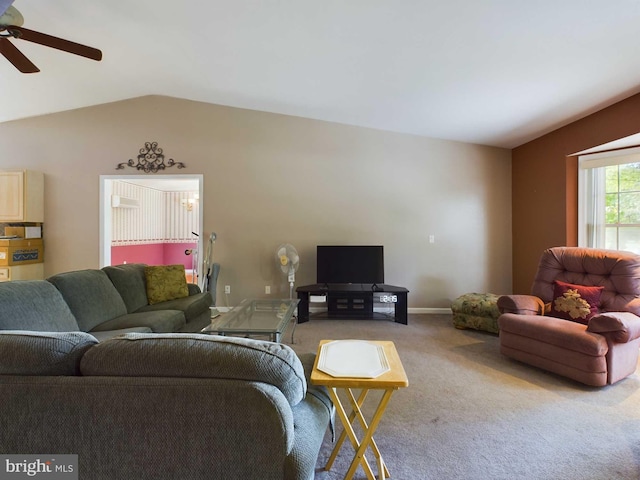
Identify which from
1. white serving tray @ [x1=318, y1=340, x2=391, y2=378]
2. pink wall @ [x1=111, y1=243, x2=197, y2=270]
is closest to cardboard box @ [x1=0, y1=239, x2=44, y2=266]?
pink wall @ [x1=111, y1=243, x2=197, y2=270]

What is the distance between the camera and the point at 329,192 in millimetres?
4379

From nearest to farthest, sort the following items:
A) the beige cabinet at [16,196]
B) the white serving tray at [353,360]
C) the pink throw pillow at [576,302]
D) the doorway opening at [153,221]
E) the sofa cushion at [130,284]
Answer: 1. the white serving tray at [353,360]
2. the pink throw pillow at [576,302]
3. the sofa cushion at [130,284]
4. the beige cabinet at [16,196]
5. the doorway opening at [153,221]

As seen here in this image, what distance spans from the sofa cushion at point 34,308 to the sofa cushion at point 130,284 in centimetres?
66

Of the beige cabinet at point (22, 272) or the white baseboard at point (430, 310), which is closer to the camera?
the beige cabinet at point (22, 272)

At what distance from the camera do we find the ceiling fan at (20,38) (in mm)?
2023

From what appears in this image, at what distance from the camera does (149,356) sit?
932 millimetres

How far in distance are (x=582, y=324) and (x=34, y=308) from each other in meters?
4.09

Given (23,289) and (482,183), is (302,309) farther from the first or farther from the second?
(482,183)

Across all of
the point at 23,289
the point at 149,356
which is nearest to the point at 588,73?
the point at 149,356

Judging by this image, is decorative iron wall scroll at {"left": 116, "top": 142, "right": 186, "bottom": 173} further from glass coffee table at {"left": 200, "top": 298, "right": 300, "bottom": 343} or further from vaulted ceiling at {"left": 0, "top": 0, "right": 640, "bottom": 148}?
glass coffee table at {"left": 200, "top": 298, "right": 300, "bottom": 343}

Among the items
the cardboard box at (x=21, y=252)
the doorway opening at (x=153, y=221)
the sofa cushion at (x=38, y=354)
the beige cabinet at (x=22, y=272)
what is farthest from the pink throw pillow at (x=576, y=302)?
the cardboard box at (x=21, y=252)

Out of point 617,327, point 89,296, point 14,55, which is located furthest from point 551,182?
point 14,55

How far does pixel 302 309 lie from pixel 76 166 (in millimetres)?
3934

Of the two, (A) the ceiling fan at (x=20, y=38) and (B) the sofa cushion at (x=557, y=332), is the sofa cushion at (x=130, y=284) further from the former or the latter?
(B) the sofa cushion at (x=557, y=332)
